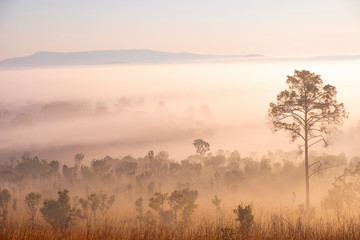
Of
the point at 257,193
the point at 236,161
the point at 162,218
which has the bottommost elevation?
the point at 162,218

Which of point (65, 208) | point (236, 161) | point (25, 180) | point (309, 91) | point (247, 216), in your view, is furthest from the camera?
point (236, 161)

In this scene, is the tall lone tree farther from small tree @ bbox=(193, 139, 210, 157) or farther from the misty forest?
small tree @ bbox=(193, 139, 210, 157)

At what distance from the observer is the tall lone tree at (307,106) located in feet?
A: 126

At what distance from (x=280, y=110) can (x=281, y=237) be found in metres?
29.0

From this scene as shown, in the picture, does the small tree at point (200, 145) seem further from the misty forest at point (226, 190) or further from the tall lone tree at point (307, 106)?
the tall lone tree at point (307, 106)

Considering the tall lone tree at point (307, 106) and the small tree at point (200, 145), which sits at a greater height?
the small tree at point (200, 145)

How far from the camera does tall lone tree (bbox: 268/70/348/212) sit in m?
38.5

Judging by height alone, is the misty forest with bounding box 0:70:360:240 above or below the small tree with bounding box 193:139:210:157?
below

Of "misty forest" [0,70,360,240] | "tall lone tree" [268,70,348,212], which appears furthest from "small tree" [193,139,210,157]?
"tall lone tree" [268,70,348,212]

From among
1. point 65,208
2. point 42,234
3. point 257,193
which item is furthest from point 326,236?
point 257,193

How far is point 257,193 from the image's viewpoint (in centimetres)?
11569

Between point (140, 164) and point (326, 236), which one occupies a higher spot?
point (140, 164)

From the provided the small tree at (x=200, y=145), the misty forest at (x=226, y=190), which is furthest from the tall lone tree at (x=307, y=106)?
the small tree at (x=200, y=145)

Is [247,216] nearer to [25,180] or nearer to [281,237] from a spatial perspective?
[281,237]
